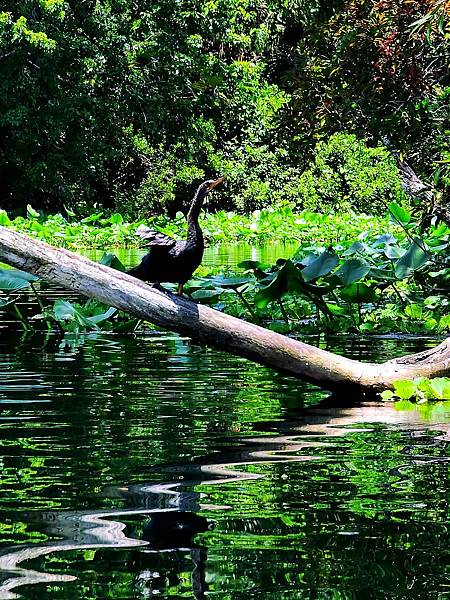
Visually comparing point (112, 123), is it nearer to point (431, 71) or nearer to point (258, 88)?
point (258, 88)

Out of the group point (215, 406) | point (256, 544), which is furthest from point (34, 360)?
point (256, 544)

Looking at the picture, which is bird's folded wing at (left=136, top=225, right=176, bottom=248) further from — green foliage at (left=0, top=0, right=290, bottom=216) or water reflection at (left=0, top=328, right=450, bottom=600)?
green foliage at (left=0, top=0, right=290, bottom=216)

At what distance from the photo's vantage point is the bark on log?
4840mm

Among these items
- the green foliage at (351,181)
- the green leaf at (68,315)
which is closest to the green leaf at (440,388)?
the green leaf at (68,315)

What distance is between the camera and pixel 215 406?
16.1 ft

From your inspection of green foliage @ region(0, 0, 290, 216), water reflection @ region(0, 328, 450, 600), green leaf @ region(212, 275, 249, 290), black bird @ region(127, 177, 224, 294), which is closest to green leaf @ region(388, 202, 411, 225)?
green leaf @ region(212, 275, 249, 290)

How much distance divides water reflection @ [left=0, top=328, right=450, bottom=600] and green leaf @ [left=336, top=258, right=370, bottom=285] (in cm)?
199

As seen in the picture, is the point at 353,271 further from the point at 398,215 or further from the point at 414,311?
the point at 398,215

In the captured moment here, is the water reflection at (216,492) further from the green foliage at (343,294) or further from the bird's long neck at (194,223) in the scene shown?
the green foliage at (343,294)

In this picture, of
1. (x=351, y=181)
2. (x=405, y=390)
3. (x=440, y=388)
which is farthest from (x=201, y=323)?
(x=351, y=181)

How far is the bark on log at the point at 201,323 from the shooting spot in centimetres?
484

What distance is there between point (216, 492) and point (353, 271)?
15.1 ft

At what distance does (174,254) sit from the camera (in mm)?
5352

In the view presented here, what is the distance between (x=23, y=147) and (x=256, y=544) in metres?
25.6
